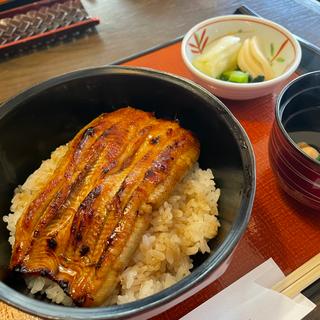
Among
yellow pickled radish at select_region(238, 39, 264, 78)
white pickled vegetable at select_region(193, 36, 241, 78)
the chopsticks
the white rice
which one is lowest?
the chopsticks

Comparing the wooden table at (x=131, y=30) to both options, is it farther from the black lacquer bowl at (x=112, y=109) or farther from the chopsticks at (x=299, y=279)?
the chopsticks at (x=299, y=279)

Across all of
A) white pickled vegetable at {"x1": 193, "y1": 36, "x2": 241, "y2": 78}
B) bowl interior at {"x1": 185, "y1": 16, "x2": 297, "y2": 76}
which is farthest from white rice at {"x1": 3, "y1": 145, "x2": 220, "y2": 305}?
bowl interior at {"x1": 185, "y1": 16, "x2": 297, "y2": 76}

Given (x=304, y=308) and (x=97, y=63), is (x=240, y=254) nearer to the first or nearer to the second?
(x=304, y=308)

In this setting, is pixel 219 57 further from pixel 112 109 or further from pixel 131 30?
pixel 131 30

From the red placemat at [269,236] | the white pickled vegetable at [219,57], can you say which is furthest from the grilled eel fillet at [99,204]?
the white pickled vegetable at [219,57]

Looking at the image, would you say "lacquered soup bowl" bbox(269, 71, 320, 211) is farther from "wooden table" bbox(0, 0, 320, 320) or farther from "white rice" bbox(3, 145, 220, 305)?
"wooden table" bbox(0, 0, 320, 320)

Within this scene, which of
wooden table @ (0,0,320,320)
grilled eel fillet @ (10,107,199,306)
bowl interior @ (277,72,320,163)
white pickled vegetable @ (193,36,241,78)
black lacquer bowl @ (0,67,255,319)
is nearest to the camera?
grilled eel fillet @ (10,107,199,306)

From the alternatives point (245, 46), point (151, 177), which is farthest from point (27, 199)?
point (245, 46)
